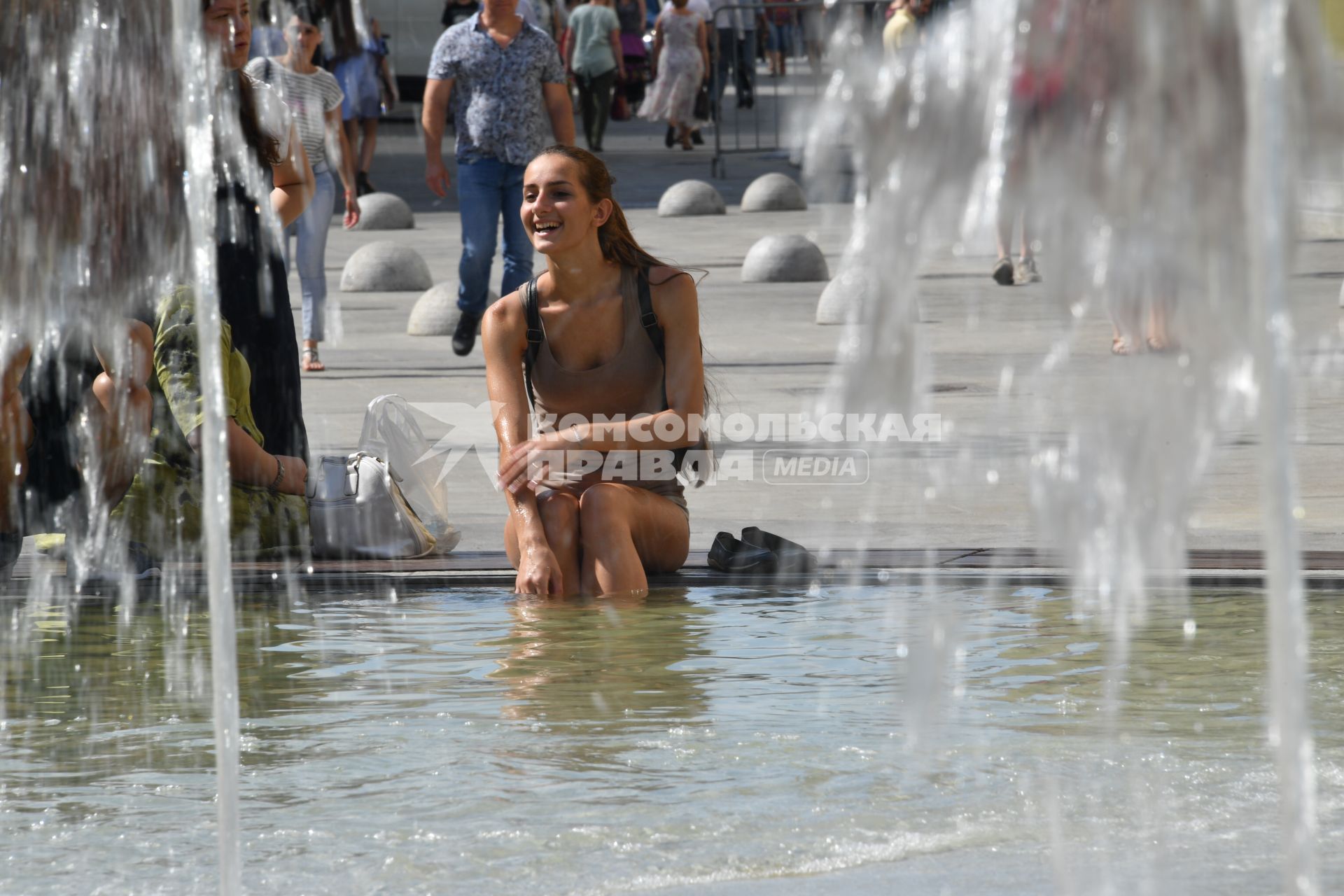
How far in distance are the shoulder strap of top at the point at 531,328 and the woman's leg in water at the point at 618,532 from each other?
0.41 metres

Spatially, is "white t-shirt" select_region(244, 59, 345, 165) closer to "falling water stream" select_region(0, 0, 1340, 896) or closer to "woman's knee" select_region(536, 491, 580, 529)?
"woman's knee" select_region(536, 491, 580, 529)

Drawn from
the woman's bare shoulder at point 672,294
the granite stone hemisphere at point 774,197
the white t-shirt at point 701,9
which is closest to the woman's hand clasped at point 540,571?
the woman's bare shoulder at point 672,294

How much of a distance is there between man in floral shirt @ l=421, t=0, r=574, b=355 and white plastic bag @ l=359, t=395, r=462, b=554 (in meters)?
3.72

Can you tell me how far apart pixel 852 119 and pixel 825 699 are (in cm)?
179

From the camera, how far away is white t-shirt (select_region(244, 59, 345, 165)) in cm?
995

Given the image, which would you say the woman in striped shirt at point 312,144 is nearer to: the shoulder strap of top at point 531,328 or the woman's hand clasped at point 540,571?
the shoulder strap of top at point 531,328

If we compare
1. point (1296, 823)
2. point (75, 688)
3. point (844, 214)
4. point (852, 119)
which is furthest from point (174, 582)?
point (844, 214)

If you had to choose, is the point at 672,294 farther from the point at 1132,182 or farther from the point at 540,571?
the point at 1132,182

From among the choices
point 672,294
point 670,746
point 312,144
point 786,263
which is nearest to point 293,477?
point 672,294

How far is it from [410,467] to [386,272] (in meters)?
8.10

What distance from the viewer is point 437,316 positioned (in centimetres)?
1255

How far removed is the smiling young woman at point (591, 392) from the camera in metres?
6.02

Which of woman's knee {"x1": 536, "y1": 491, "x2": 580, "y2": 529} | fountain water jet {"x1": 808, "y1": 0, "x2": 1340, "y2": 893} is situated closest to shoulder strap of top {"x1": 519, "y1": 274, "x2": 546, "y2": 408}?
woman's knee {"x1": 536, "y1": 491, "x2": 580, "y2": 529}

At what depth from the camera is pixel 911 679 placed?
5078 millimetres
